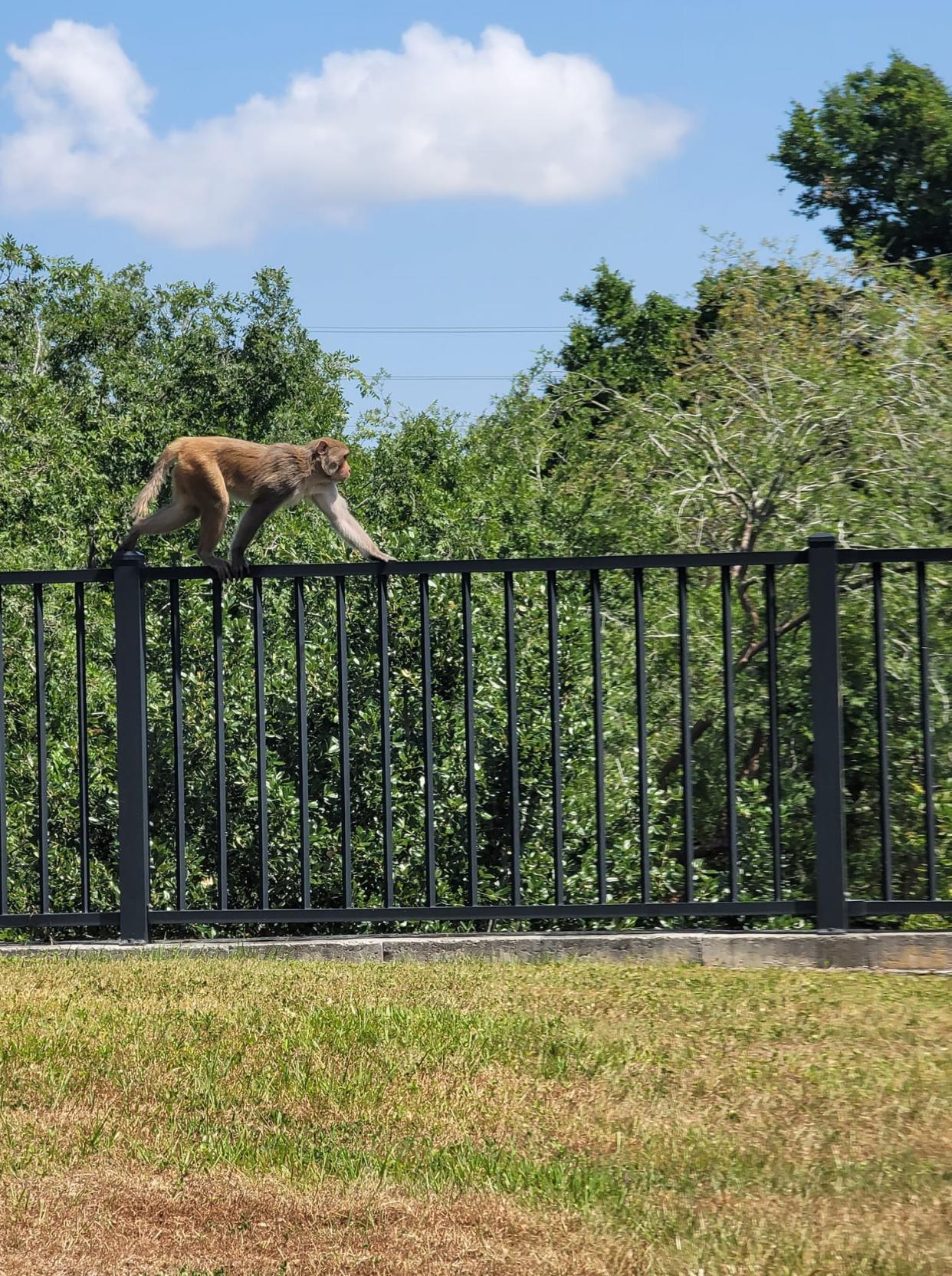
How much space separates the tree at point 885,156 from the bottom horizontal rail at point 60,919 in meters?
32.1

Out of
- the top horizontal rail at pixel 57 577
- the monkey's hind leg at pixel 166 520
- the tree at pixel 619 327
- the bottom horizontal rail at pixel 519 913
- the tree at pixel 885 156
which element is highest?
the tree at pixel 885 156

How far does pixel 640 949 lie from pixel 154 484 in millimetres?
3219

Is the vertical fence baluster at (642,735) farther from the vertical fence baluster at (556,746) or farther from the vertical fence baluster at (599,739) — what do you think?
the vertical fence baluster at (556,746)

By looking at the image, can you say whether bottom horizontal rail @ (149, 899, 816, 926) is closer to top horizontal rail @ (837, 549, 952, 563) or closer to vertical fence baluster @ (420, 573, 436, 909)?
vertical fence baluster @ (420, 573, 436, 909)

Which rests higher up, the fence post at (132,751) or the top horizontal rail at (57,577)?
the top horizontal rail at (57,577)

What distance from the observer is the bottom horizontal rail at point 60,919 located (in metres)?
6.26

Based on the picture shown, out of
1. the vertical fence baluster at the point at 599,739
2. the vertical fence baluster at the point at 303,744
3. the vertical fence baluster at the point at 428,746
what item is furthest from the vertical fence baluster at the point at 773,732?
the vertical fence baluster at the point at 303,744

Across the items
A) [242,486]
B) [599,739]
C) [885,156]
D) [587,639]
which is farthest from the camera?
[885,156]

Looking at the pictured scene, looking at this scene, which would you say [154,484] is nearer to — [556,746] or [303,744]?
[303,744]

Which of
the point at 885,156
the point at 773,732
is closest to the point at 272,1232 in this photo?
the point at 773,732

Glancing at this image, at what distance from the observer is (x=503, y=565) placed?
611 cm

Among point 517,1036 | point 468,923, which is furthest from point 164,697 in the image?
point 517,1036

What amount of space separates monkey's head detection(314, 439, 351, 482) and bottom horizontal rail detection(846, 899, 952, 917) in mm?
3051

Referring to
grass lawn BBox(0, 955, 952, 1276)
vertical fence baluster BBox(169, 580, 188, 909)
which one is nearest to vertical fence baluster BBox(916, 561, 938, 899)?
grass lawn BBox(0, 955, 952, 1276)
